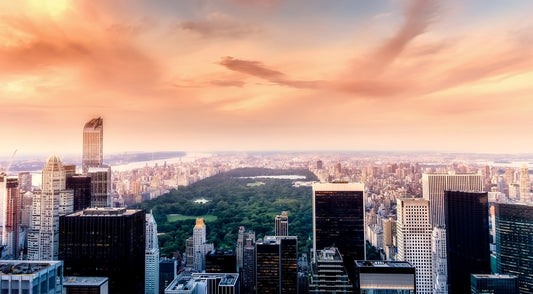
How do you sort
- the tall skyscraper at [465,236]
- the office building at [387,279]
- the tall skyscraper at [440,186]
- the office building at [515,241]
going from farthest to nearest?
the tall skyscraper at [440,186] → the tall skyscraper at [465,236] → the office building at [515,241] → the office building at [387,279]

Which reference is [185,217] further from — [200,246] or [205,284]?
[205,284]

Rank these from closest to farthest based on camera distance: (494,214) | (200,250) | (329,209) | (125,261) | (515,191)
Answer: (125,261)
(515,191)
(494,214)
(329,209)
(200,250)

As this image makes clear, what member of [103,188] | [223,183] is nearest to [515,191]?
[223,183]

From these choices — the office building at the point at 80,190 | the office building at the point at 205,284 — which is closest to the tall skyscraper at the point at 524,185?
the office building at the point at 205,284

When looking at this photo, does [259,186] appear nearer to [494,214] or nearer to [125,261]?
[125,261]

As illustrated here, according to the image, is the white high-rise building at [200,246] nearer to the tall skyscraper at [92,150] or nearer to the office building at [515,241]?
the tall skyscraper at [92,150]

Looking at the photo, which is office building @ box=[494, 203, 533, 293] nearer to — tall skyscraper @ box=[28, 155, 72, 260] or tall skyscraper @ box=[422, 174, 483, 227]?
tall skyscraper @ box=[422, 174, 483, 227]

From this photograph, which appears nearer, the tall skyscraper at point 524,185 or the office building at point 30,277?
the office building at point 30,277
